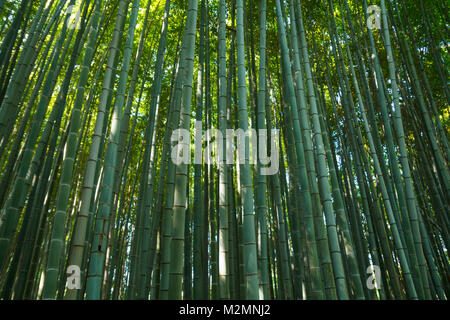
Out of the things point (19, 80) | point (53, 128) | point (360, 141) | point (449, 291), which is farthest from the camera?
point (449, 291)

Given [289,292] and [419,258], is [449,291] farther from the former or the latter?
[289,292]

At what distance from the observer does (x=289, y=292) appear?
8.68ft

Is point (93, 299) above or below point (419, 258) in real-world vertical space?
below

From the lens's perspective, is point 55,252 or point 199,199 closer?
point 55,252

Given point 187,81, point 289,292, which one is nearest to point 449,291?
point 289,292

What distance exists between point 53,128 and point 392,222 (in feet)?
8.44

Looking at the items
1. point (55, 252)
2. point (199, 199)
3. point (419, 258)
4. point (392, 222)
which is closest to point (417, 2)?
point (392, 222)

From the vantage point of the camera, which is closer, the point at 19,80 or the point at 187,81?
the point at 187,81

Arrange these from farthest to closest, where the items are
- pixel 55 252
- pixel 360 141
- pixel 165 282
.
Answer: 1. pixel 360 141
2. pixel 165 282
3. pixel 55 252

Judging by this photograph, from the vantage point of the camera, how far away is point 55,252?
1507 mm
